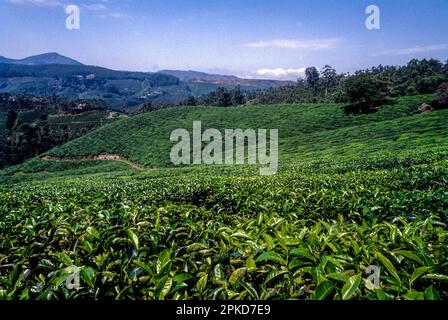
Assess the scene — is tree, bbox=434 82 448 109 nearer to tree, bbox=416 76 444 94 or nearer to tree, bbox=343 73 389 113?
→ tree, bbox=343 73 389 113

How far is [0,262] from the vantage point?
8.25 ft

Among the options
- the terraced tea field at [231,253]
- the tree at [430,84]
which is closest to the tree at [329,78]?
the tree at [430,84]

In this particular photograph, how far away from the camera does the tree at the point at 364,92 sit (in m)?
55.0

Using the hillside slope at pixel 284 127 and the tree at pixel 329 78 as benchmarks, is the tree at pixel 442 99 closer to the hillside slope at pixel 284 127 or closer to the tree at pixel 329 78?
the hillside slope at pixel 284 127

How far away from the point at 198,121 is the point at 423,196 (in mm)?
62724

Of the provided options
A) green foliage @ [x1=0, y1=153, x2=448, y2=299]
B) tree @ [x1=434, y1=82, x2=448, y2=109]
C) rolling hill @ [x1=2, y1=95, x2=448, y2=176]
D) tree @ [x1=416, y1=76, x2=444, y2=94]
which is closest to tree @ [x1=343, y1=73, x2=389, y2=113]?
rolling hill @ [x1=2, y1=95, x2=448, y2=176]

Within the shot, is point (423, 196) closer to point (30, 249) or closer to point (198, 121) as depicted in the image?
point (30, 249)

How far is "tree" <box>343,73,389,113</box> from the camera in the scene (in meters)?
55.0

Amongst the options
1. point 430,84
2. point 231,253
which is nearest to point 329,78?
point 430,84

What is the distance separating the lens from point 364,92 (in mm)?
55219

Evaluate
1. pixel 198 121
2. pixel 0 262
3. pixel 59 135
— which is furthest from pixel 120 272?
pixel 59 135

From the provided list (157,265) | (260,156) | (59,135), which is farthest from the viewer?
(59,135)
